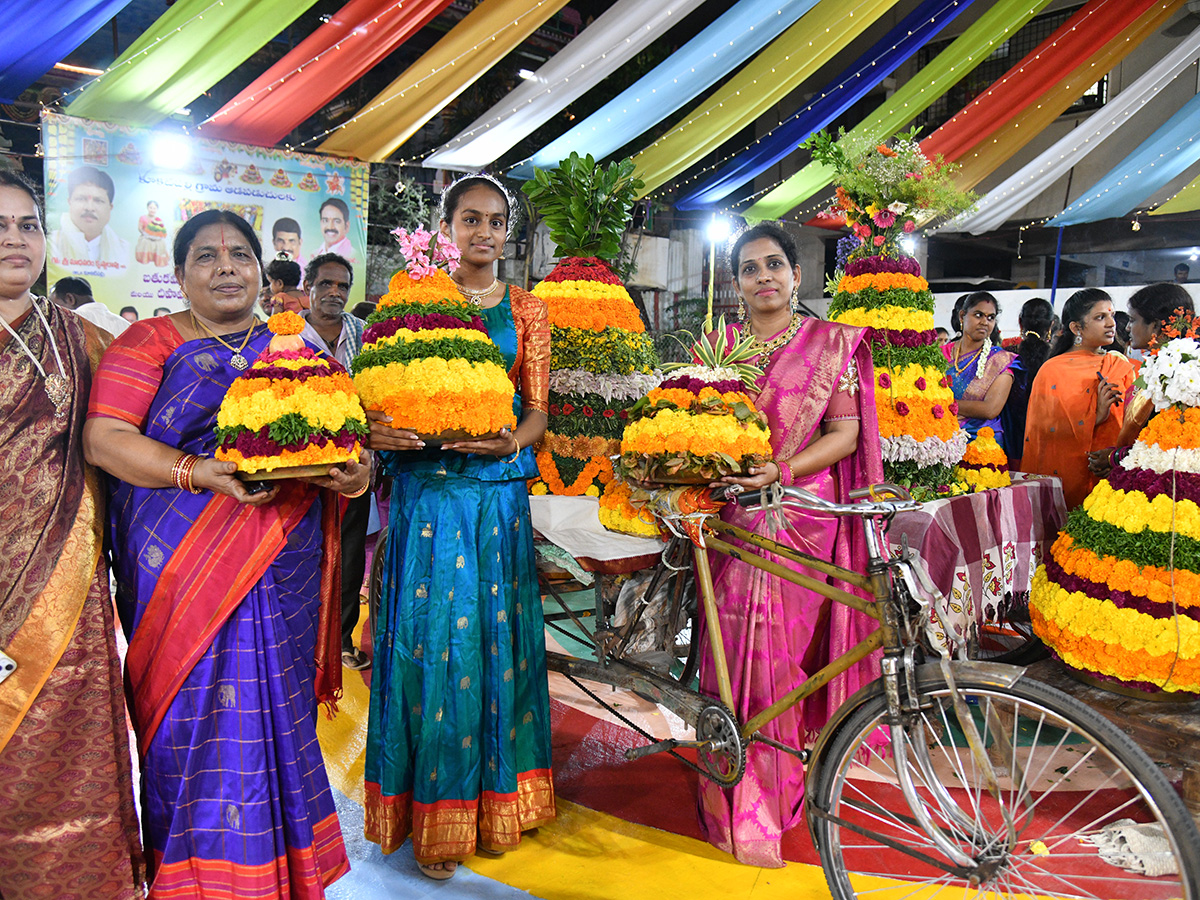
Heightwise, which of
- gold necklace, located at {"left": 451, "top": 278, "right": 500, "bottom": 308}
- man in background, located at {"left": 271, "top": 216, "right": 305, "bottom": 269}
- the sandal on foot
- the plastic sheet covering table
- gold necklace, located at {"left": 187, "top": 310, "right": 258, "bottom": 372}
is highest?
man in background, located at {"left": 271, "top": 216, "right": 305, "bottom": 269}

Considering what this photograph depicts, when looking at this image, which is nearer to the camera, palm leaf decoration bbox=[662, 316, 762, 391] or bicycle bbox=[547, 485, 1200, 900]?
bicycle bbox=[547, 485, 1200, 900]

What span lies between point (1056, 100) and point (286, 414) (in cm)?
1130

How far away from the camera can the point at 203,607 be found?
226 centimetres

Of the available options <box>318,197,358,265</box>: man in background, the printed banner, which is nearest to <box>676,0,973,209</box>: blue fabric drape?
the printed banner

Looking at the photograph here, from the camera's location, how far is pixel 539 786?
2.96 metres

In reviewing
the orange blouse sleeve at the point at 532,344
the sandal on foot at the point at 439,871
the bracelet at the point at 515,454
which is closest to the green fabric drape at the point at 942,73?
the orange blouse sleeve at the point at 532,344

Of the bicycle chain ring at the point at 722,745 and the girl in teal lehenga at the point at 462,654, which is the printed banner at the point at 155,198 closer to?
the girl in teal lehenga at the point at 462,654

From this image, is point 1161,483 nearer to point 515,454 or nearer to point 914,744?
point 914,744

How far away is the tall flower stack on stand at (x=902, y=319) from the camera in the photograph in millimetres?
4691

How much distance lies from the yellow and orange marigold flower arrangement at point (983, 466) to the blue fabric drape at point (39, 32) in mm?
6896

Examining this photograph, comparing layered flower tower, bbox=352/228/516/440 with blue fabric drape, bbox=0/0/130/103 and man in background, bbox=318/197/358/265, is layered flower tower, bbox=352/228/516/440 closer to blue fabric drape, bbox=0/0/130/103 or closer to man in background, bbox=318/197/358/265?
blue fabric drape, bbox=0/0/130/103

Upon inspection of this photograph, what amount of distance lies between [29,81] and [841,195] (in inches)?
260

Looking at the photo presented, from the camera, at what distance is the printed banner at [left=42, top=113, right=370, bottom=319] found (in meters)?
7.69

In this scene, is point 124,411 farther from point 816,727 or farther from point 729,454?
point 816,727
